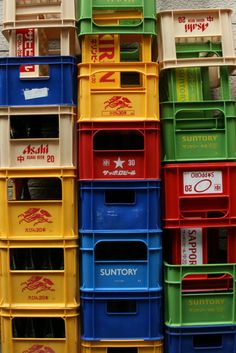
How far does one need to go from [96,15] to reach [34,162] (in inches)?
34.2

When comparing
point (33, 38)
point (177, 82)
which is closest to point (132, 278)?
point (177, 82)

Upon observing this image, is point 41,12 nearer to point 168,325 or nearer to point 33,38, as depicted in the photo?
point 33,38

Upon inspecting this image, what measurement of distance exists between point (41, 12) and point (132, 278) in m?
1.52

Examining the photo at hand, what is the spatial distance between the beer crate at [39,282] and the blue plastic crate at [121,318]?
11cm

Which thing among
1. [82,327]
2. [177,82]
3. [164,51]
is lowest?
[82,327]

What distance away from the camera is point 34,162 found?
2348 mm

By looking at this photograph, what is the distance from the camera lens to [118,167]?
233cm

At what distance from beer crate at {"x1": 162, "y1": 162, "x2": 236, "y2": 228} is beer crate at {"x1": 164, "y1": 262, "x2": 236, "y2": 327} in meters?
0.24

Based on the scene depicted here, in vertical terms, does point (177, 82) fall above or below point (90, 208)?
above

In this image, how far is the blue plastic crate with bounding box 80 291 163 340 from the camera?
233cm

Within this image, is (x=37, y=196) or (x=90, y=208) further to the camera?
(x=37, y=196)

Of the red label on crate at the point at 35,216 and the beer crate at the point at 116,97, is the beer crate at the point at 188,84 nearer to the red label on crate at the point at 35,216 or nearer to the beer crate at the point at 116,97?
the beer crate at the point at 116,97

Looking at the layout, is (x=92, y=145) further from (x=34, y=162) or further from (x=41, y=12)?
(x=41, y=12)

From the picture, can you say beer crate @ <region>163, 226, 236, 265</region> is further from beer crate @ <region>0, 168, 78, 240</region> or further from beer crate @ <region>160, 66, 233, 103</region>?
beer crate @ <region>160, 66, 233, 103</region>
